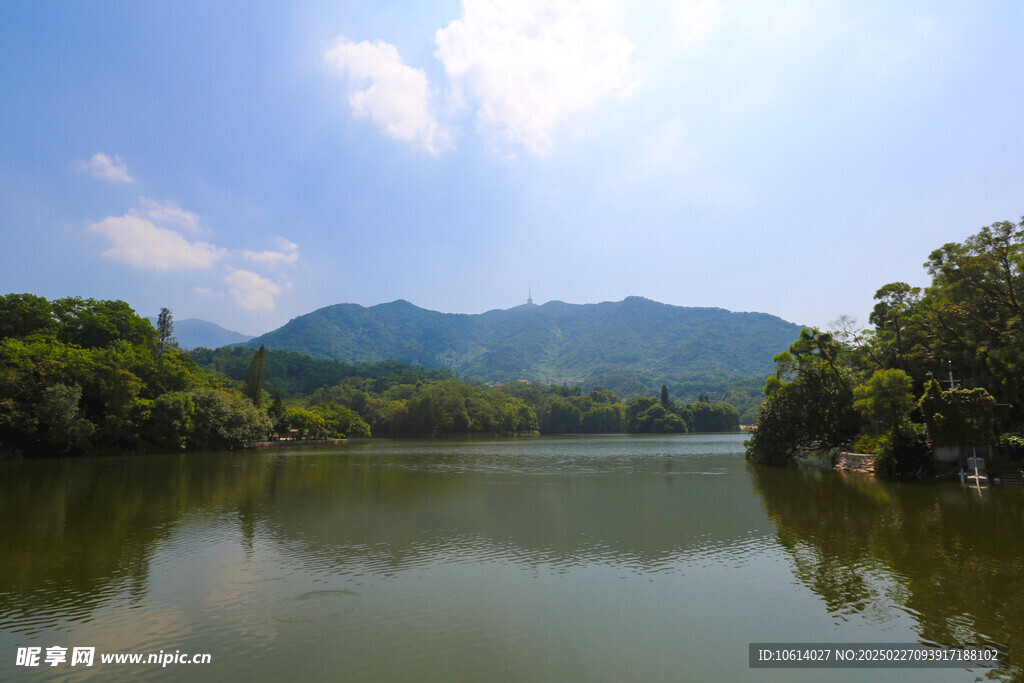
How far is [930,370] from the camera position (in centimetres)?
3125

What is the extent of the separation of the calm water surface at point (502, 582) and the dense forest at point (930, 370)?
5.10 metres

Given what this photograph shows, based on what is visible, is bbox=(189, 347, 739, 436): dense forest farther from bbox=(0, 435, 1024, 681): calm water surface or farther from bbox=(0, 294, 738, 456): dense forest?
bbox=(0, 435, 1024, 681): calm water surface

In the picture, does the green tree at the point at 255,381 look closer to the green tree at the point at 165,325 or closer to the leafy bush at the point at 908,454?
the green tree at the point at 165,325

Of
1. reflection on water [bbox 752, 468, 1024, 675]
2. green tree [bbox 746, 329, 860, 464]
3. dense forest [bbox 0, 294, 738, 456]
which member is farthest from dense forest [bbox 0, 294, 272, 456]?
green tree [bbox 746, 329, 860, 464]

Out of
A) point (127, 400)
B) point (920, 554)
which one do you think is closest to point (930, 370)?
point (920, 554)

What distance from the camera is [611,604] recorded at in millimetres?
9336

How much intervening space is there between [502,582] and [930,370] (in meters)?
32.7

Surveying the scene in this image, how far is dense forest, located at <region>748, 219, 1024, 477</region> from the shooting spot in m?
25.3

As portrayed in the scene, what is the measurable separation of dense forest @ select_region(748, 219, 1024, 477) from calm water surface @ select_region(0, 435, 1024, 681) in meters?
5.10

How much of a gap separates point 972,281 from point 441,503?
29.6 m

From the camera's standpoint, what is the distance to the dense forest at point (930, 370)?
25.3 m

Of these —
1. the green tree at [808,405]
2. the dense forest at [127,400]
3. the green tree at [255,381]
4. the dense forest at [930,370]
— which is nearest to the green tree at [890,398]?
the dense forest at [930,370]

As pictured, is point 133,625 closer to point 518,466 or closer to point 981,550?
point 981,550

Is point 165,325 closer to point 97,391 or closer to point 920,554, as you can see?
point 97,391
